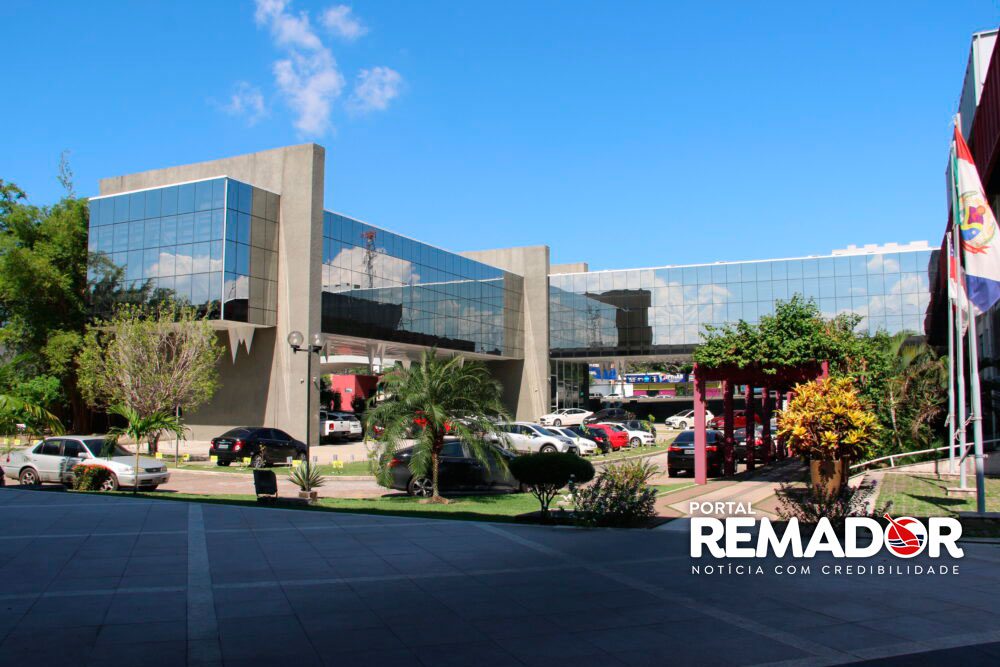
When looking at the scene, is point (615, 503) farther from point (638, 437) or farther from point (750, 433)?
point (638, 437)

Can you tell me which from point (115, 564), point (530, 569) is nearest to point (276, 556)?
point (115, 564)

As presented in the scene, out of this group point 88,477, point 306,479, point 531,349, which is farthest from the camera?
point 531,349

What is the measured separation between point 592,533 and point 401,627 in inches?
224

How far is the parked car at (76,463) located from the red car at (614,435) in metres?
20.5

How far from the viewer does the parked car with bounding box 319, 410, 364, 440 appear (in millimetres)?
39969

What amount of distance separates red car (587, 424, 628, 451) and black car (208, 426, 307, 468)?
14.3 meters

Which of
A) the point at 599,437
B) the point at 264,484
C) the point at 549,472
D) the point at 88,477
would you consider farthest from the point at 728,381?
the point at 88,477

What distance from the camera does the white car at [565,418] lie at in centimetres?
5050

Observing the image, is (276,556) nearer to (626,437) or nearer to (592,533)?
(592,533)

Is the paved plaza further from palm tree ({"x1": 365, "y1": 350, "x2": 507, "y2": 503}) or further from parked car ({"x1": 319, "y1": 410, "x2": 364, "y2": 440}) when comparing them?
parked car ({"x1": 319, "y1": 410, "x2": 364, "y2": 440})

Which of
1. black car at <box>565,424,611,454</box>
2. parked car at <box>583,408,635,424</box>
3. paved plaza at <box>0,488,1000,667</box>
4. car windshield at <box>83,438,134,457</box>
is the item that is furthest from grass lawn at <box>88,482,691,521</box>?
parked car at <box>583,408,635,424</box>

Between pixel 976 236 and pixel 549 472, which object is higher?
pixel 976 236

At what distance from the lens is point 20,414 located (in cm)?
1956

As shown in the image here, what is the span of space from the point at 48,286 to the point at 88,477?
→ 2574cm
